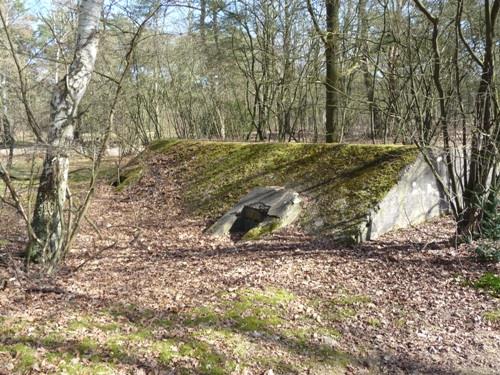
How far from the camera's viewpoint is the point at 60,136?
4891 mm

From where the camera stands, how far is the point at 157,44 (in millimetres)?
18406

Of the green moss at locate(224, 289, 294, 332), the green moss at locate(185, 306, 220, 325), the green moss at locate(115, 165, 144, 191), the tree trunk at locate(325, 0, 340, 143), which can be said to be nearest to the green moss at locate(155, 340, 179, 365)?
the green moss at locate(185, 306, 220, 325)

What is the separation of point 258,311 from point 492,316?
2.45 meters

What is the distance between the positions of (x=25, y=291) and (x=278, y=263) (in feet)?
10.4

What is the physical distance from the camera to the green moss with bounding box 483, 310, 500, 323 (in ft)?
13.2

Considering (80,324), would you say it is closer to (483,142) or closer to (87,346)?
(87,346)

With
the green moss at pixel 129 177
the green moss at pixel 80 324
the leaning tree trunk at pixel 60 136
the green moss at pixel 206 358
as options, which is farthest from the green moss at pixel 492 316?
the green moss at pixel 129 177

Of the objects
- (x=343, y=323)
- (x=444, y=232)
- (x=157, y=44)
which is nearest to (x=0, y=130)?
(x=343, y=323)

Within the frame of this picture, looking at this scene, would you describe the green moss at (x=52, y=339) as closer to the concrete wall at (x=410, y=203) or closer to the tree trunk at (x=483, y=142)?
the concrete wall at (x=410, y=203)

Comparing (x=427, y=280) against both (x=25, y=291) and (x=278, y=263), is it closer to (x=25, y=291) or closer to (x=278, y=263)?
(x=278, y=263)

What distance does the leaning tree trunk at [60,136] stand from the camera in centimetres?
489

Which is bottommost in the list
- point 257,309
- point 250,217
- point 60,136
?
point 257,309

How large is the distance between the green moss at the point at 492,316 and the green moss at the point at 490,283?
375mm

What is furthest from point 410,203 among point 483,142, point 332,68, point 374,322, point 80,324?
point 80,324
